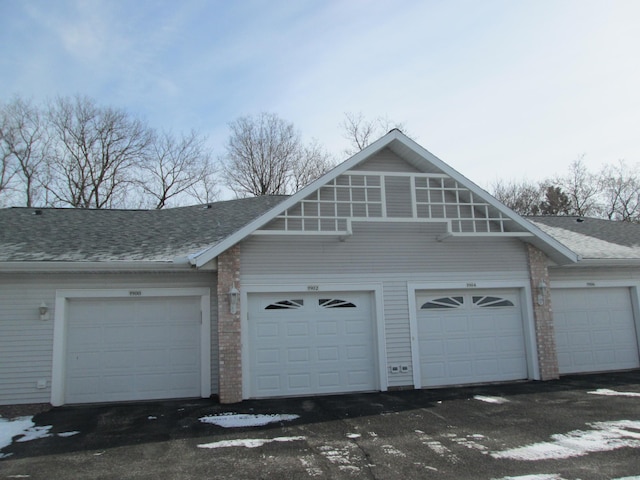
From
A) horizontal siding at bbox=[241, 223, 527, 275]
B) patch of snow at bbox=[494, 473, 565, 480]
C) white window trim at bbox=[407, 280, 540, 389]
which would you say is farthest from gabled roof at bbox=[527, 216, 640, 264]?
patch of snow at bbox=[494, 473, 565, 480]

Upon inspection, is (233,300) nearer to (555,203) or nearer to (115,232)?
(115,232)

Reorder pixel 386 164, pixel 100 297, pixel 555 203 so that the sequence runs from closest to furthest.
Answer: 1. pixel 100 297
2. pixel 386 164
3. pixel 555 203

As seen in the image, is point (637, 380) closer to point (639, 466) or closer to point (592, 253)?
point (592, 253)

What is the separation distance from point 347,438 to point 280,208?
14.5 ft

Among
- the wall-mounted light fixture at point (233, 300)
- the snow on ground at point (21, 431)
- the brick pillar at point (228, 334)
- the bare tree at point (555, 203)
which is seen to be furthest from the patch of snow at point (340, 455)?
the bare tree at point (555, 203)

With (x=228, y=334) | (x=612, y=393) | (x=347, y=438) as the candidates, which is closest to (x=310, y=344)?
(x=228, y=334)

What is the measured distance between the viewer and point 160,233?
36.9 feet

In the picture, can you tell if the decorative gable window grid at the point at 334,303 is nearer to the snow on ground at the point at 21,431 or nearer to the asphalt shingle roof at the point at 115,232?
the asphalt shingle roof at the point at 115,232

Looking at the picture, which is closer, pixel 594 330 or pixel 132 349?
pixel 132 349

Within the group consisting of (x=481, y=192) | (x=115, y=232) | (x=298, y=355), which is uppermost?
(x=481, y=192)

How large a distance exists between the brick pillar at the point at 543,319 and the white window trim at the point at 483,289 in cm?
10

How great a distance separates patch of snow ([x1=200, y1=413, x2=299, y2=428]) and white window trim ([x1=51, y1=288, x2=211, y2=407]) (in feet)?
5.97

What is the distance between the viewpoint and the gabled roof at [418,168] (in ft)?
29.9

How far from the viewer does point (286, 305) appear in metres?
9.85
